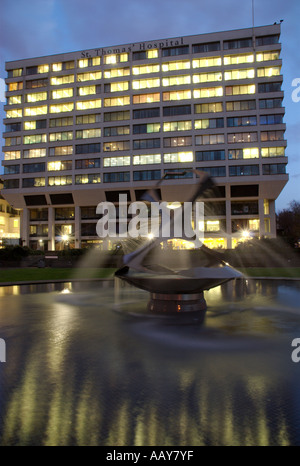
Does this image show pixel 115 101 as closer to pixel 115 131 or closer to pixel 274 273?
pixel 115 131

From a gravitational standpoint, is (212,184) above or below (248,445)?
above

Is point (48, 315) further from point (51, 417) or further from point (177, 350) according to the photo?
point (51, 417)

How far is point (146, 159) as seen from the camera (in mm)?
65750

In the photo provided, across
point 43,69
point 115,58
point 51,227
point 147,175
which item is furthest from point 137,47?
point 51,227

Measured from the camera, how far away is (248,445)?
378 cm

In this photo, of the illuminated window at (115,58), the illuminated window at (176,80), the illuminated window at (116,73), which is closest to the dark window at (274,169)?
the illuminated window at (176,80)

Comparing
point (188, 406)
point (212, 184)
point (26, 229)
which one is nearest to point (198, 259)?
point (212, 184)

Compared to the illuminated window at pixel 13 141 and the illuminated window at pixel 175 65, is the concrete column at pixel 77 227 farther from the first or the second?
the illuminated window at pixel 175 65

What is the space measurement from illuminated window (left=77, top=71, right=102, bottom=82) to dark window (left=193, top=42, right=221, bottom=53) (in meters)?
21.2

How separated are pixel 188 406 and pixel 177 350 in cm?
277

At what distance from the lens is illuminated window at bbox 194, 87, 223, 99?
64.1m

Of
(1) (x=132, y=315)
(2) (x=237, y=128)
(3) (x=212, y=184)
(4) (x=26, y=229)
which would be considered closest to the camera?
(1) (x=132, y=315)

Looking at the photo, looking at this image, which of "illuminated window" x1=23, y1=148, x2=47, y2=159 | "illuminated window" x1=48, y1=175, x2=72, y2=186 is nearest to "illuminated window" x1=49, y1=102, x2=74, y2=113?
"illuminated window" x1=23, y1=148, x2=47, y2=159

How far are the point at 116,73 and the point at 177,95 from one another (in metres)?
14.5
